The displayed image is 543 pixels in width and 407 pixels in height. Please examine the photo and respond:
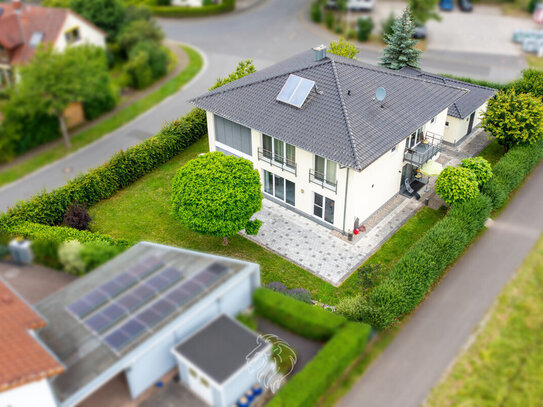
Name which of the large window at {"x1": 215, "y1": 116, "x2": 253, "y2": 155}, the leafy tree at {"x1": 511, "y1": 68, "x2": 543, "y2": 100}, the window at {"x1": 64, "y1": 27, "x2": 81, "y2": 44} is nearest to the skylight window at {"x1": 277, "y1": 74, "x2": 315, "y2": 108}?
the large window at {"x1": 215, "y1": 116, "x2": 253, "y2": 155}

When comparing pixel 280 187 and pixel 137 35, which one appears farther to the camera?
pixel 137 35

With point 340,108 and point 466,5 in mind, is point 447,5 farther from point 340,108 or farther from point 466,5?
point 340,108

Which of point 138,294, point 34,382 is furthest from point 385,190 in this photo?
point 34,382

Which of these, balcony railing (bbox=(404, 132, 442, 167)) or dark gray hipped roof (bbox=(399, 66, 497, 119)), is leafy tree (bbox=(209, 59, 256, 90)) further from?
balcony railing (bbox=(404, 132, 442, 167))

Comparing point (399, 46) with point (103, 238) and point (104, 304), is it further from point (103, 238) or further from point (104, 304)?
point (104, 304)

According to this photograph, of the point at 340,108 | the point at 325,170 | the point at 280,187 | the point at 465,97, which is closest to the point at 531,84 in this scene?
the point at 465,97

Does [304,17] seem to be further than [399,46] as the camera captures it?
Yes
